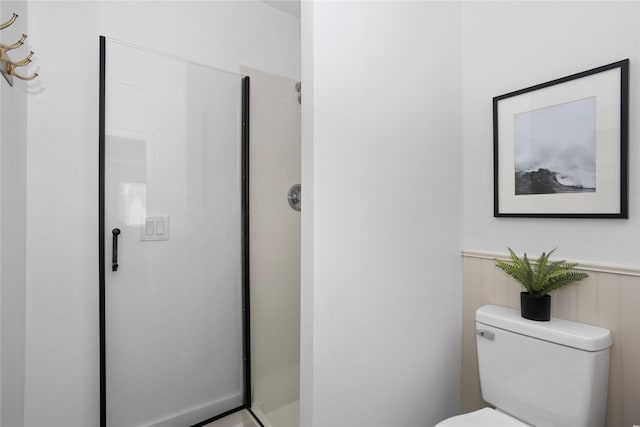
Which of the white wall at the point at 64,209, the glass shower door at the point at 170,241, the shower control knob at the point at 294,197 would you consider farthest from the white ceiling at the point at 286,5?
the shower control knob at the point at 294,197

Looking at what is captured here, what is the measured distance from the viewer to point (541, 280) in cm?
117

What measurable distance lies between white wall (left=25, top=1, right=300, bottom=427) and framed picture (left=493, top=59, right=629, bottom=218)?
1832 mm

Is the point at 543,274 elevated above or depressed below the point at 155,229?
below

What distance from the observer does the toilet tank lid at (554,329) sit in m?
1.04

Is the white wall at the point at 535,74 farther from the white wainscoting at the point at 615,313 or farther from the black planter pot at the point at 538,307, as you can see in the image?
the black planter pot at the point at 538,307

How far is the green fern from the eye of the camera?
1144 millimetres

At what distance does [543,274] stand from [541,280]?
2 centimetres

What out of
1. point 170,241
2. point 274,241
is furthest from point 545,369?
point 170,241

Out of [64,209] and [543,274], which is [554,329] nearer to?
[543,274]

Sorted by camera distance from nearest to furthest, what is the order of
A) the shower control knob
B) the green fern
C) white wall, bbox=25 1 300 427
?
1. the green fern
2. white wall, bbox=25 1 300 427
3. the shower control knob

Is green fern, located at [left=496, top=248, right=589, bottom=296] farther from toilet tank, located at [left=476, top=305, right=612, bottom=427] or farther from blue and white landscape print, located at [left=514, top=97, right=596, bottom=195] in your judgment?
blue and white landscape print, located at [left=514, top=97, right=596, bottom=195]

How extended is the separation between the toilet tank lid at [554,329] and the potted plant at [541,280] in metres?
0.04

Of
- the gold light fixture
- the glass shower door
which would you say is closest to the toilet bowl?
the glass shower door

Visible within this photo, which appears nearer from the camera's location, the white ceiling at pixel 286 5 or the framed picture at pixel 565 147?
the framed picture at pixel 565 147
